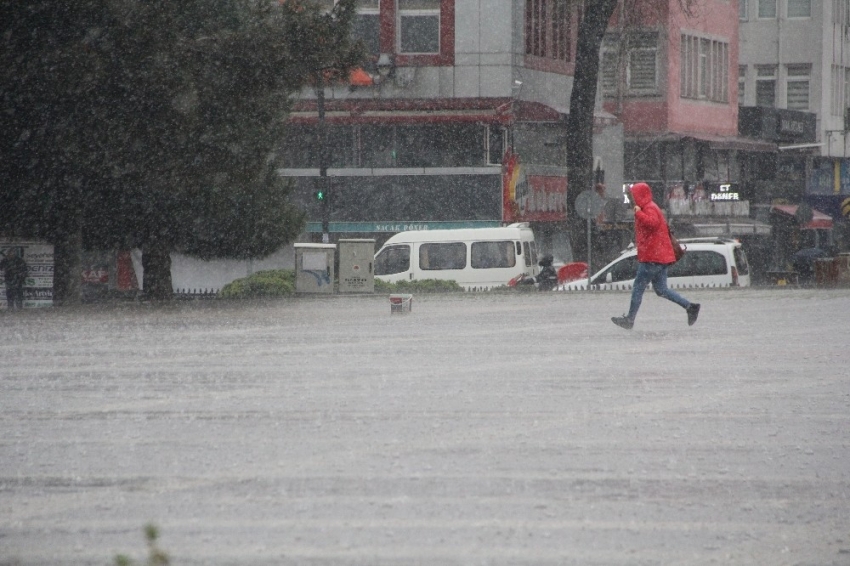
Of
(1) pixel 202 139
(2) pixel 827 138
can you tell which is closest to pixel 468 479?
(1) pixel 202 139

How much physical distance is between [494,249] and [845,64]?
37472 mm

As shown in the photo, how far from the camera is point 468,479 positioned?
7.26 m

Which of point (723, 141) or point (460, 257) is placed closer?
point (460, 257)

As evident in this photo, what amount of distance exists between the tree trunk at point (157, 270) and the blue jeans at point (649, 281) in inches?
686

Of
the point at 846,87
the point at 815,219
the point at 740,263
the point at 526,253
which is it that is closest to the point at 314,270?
the point at 526,253

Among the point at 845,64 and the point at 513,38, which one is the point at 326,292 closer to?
the point at 513,38

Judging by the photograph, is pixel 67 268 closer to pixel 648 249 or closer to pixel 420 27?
pixel 648 249

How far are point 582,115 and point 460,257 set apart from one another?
435 cm

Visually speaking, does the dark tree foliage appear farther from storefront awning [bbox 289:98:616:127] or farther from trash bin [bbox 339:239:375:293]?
storefront awning [bbox 289:98:616:127]

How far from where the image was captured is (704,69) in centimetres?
6175

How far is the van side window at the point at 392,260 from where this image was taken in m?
38.7

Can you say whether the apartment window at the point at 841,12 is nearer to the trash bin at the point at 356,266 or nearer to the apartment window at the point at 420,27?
the apartment window at the point at 420,27

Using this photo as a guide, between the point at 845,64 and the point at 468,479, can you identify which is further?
the point at 845,64

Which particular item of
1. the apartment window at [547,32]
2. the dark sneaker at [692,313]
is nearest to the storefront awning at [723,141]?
the apartment window at [547,32]
